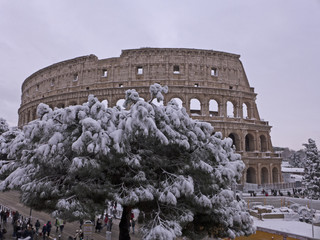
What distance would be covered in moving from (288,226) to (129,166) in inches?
581

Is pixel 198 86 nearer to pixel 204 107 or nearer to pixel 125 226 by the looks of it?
pixel 204 107

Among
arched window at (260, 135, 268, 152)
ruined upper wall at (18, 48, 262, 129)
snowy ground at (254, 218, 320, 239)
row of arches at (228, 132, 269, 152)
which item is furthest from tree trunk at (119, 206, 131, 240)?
arched window at (260, 135, 268, 152)

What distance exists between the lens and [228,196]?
640cm

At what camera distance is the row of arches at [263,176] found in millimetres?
31047

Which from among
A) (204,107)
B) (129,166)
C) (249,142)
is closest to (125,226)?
(129,166)

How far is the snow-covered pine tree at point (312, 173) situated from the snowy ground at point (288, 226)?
901 cm

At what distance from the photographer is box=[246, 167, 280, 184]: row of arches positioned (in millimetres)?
31047

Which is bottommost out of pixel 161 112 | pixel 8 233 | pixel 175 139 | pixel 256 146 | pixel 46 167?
pixel 8 233

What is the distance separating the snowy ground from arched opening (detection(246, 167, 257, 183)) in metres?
13.5

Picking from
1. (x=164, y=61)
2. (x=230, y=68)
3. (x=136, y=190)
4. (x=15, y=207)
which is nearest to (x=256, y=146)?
(x=230, y=68)

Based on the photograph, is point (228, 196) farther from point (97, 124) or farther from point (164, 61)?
point (164, 61)

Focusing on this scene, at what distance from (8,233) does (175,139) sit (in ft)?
40.2

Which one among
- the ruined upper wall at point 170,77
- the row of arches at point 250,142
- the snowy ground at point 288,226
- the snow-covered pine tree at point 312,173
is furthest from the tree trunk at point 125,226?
the row of arches at point 250,142

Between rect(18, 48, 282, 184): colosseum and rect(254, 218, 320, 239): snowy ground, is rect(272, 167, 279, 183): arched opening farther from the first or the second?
rect(254, 218, 320, 239): snowy ground
